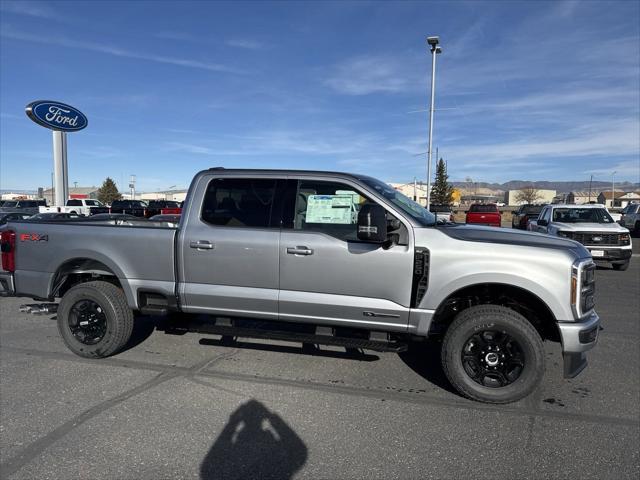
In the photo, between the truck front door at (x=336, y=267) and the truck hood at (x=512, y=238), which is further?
the truck front door at (x=336, y=267)

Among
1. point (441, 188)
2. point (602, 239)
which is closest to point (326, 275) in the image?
point (602, 239)

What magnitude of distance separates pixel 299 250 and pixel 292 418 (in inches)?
57.6

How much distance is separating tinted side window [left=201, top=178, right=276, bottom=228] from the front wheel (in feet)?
6.83

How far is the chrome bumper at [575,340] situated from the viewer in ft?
12.4

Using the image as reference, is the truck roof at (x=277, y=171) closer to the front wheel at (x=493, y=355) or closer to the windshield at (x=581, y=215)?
the front wheel at (x=493, y=355)

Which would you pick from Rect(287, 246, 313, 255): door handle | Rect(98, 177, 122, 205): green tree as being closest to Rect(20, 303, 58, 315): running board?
Rect(287, 246, 313, 255): door handle

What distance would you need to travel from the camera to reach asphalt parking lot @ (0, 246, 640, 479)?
3.02 m

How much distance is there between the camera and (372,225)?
3824 mm

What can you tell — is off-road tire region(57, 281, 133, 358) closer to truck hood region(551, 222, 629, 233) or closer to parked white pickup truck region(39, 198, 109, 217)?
truck hood region(551, 222, 629, 233)

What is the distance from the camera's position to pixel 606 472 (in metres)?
2.95

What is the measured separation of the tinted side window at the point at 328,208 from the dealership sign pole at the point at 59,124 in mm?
17880

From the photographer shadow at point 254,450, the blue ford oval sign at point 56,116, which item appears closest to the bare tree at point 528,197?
the blue ford oval sign at point 56,116

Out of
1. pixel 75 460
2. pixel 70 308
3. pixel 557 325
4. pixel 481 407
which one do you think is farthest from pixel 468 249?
pixel 70 308

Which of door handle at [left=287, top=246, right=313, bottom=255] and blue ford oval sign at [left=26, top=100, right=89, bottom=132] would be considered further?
blue ford oval sign at [left=26, top=100, right=89, bottom=132]
